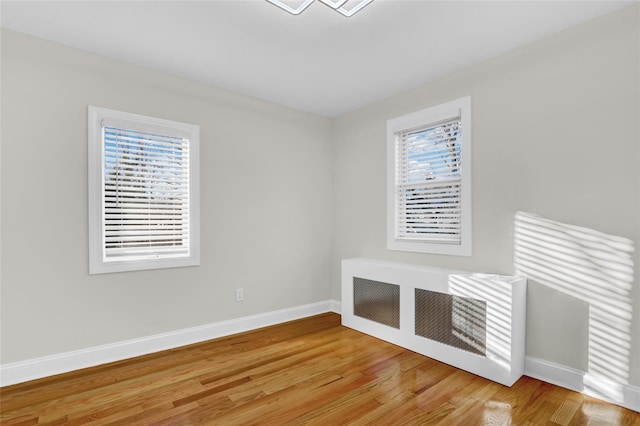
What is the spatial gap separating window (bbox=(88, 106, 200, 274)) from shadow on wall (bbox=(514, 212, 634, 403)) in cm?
307

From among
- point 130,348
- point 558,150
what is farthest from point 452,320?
point 130,348

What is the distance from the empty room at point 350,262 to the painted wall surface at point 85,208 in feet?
0.06

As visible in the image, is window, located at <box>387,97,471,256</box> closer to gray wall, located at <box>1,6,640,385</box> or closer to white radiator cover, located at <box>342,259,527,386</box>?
gray wall, located at <box>1,6,640,385</box>

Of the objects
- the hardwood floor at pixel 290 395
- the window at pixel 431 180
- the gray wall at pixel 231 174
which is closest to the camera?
the hardwood floor at pixel 290 395

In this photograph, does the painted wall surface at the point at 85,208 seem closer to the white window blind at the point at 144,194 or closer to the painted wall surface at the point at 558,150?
the white window blind at the point at 144,194

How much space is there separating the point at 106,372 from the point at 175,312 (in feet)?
2.28

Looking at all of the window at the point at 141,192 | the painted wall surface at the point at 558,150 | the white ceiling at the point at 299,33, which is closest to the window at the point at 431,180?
the painted wall surface at the point at 558,150

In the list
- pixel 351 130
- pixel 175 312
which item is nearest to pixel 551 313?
pixel 351 130

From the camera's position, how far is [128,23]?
2.33m

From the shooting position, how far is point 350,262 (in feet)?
12.1

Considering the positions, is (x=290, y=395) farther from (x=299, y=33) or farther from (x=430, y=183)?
(x=299, y=33)

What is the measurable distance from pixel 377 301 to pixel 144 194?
2.46 m

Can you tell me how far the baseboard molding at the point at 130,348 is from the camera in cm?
242

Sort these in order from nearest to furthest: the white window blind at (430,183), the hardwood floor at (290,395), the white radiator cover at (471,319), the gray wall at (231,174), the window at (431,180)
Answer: the hardwood floor at (290,395), the gray wall at (231,174), the white radiator cover at (471,319), the window at (431,180), the white window blind at (430,183)
